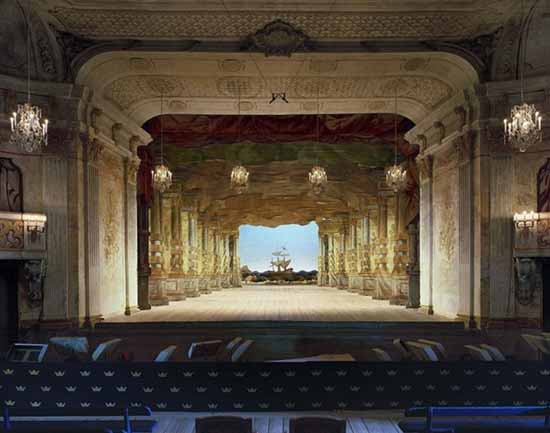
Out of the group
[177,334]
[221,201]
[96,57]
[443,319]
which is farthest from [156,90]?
[221,201]

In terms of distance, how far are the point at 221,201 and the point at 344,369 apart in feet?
63.9

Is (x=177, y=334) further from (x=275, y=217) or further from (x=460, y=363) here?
(x=275, y=217)

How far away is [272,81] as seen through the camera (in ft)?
34.9

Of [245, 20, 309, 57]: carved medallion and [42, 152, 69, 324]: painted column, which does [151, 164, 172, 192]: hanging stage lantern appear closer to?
[42, 152, 69, 324]: painted column

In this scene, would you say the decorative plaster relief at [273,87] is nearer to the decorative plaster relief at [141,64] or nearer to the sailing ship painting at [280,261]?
the decorative plaster relief at [141,64]

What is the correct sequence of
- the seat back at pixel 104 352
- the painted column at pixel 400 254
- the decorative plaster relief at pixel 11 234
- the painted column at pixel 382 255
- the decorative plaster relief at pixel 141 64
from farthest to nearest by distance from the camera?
the painted column at pixel 382 255 → the painted column at pixel 400 254 → the decorative plaster relief at pixel 141 64 → the decorative plaster relief at pixel 11 234 → the seat back at pixel 104 352

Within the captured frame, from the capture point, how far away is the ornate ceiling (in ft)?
26.4

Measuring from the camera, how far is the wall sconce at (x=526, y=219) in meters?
8.40

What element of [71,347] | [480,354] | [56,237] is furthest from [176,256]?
[480,354]

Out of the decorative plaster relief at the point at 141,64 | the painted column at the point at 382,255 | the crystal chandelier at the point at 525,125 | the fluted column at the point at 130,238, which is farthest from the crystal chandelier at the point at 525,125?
the painted column at the point at 382,255

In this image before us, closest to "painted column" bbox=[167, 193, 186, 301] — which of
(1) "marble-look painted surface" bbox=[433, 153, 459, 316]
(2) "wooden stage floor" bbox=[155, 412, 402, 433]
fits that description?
(1) "marble-look painted surface" bbox=[433, 153, 459, 316]

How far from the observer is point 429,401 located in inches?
175

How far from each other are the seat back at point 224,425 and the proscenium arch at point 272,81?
7.20 meters

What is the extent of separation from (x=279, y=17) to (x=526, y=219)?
514 cm
